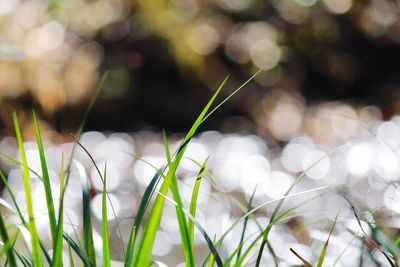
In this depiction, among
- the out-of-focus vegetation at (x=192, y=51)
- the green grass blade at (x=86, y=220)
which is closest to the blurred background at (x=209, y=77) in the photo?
the out-of-focus vegetation at (x=192, y=51)

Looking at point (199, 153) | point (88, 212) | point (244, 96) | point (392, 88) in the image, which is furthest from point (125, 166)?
point (88, 212)

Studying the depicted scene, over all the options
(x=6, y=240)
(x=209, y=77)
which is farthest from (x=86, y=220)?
(x=209, y=77)

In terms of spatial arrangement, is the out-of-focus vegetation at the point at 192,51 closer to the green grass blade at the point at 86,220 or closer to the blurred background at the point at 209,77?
the blurred background at the point at 209,77

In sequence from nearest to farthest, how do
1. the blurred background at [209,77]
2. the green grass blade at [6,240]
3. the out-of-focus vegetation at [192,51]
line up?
1. the green grass blade at [6,240]
2. the blurred background at [209,77]
3. the out-of-focus vegetation at [192,51]

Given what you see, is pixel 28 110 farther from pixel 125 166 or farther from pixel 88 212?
pixel 88 212

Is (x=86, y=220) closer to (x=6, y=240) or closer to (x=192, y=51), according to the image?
(x=6, y=240)
